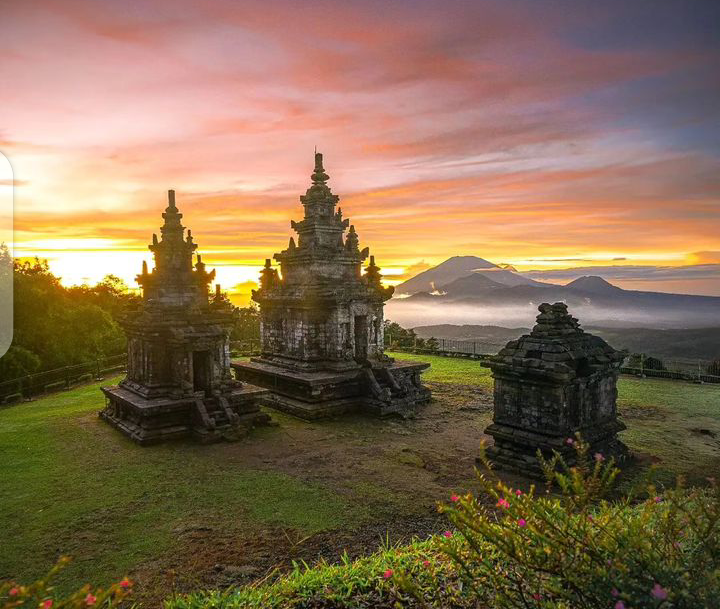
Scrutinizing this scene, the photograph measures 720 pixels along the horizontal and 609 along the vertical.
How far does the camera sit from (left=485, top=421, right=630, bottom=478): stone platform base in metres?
12.4

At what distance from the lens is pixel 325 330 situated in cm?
2038

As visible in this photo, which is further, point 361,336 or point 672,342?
point 672,342

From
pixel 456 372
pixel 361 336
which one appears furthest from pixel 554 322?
pixel 456 372

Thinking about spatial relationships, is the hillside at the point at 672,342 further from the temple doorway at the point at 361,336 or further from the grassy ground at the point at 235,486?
the grassy ground at the point at 235,486

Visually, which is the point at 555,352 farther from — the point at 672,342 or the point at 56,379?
the point at 672,342

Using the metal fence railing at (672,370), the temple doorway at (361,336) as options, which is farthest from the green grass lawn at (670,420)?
the temple doorway at (361,336)

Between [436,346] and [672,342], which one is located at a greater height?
[436,346]

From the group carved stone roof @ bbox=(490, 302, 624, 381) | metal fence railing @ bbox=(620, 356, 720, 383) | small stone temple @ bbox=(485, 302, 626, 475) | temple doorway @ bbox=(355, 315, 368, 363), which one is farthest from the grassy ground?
metal fence railing @ bbox=(620, 356, 720, 383)

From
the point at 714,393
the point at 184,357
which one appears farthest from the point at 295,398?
the point at 714,393

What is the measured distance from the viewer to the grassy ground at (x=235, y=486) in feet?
28.4

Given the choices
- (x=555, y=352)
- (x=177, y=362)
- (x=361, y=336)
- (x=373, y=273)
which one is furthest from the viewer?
(x=373, y=273)

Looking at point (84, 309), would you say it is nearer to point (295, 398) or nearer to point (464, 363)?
point (295, 398)

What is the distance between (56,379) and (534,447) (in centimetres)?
2291

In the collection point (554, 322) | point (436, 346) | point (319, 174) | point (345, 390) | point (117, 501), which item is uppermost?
point (319, 174)
